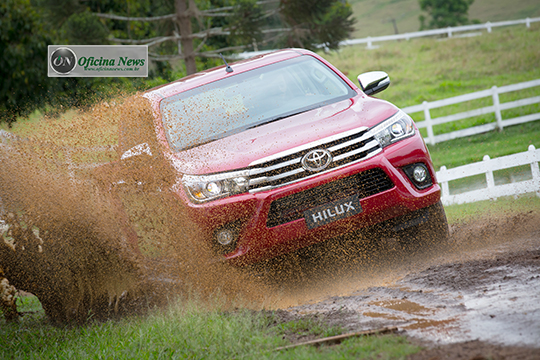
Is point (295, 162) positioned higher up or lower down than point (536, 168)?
higher up

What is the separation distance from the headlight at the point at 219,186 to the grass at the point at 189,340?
85 cm

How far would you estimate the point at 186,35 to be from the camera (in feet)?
45.6

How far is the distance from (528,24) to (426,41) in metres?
6.18

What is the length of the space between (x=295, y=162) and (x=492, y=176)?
19.7 ft

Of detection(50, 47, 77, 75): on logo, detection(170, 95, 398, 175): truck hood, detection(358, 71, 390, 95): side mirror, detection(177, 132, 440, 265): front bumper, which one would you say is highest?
detection(50, 47, 77, 75): on logo

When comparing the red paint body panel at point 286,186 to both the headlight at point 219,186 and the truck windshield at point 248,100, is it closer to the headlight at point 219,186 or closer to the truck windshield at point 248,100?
the headlight at point 219,186

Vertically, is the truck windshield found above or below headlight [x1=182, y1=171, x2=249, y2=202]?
above

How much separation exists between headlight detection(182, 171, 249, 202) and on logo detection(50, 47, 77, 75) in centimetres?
575

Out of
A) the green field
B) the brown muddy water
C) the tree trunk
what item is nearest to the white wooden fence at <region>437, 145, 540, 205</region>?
the brown muddy water

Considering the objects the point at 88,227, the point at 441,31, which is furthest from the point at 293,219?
the point at 441,31

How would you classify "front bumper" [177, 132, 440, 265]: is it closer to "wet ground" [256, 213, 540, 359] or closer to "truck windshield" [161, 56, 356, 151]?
"wet ground" [256, 213, 540, 359]

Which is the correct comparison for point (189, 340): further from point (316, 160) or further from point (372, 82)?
point (372, 82)

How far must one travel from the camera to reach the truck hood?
14.0 feet

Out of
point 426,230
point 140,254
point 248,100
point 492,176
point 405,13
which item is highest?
point 248,100
